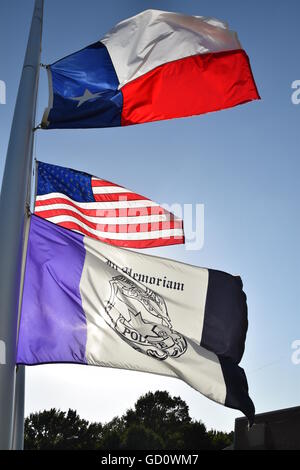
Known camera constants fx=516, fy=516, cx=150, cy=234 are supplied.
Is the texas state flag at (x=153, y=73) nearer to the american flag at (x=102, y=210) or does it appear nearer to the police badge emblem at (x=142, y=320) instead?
the american flag at (x=102, y=210)

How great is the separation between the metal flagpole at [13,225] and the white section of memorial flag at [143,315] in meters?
0.99

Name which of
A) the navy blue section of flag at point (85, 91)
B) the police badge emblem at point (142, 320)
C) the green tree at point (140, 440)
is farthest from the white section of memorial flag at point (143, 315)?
the green tree at point (140, 440)

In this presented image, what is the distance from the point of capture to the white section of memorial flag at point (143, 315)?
5.25 meters

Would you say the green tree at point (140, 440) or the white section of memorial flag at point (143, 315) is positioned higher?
the white section of memorial flag at point (143, 315)

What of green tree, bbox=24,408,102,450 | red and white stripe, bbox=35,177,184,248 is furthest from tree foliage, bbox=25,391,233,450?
red and white stripe, bbox=35,177,184,248

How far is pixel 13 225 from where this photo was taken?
15.6 feet

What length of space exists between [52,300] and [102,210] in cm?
271

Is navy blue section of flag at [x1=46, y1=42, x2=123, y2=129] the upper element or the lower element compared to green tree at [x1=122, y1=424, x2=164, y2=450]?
upper

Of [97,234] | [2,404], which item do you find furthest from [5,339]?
[97,234]

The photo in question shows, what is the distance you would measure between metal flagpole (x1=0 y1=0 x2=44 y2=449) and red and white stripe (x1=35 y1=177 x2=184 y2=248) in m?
1.87

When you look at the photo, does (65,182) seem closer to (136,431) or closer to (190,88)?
(190,88)

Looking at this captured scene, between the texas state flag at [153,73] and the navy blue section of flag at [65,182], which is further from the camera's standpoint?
the navy blue section of flag at [65,182]

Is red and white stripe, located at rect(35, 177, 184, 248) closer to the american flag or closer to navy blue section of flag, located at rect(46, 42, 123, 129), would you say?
the american flag

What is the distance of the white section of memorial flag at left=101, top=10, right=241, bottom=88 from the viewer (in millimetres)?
6801
